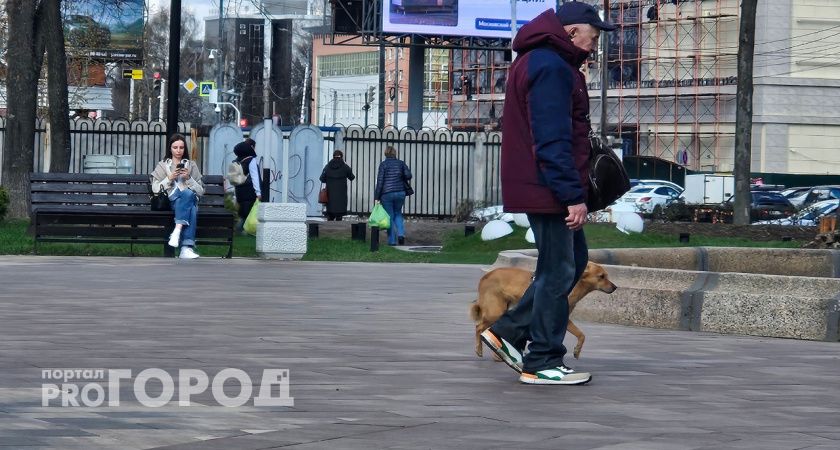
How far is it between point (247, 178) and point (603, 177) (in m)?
17.3

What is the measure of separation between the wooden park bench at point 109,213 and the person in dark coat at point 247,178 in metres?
4.93

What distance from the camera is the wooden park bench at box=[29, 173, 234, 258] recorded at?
59.4 feet

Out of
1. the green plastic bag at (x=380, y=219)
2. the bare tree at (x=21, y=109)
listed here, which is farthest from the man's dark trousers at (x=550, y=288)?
the bare tree at (x=21, y=109)

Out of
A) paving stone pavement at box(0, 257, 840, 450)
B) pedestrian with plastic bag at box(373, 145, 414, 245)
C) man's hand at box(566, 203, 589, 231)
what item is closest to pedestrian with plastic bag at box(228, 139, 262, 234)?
pedestrian with plastic bag at box(373, 145, 414, 245)

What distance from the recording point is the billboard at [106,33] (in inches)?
1987

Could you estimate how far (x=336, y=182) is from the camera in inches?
1236

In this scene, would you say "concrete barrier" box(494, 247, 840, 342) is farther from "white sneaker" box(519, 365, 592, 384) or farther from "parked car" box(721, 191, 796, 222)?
"parked car" box(721, 191, 796, 222)

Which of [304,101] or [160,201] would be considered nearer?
[160,201]

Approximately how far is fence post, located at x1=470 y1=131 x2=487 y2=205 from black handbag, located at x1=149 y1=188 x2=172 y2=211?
1768 cm

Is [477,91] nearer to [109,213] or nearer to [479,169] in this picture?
[479,169]

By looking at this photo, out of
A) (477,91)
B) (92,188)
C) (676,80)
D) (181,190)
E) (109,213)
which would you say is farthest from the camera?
(477,91)

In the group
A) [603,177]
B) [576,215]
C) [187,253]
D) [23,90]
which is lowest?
[187,253]

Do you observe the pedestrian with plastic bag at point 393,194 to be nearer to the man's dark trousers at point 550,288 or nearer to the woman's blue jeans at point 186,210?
the woman's blue jeans at point 186,210

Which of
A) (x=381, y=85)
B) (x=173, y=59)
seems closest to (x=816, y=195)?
(x=381, y=85)
